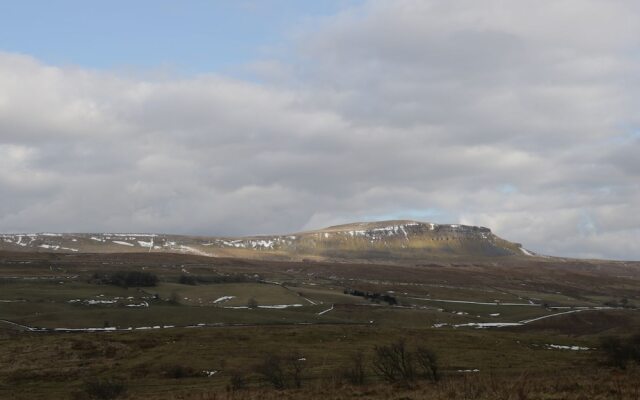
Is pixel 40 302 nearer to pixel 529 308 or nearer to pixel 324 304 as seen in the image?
pixel 324 304

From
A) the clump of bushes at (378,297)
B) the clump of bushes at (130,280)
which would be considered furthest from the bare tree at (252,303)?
the clump of bushes at (130,280)

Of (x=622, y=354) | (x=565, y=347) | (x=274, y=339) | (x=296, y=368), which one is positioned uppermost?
(x=622, y=354)

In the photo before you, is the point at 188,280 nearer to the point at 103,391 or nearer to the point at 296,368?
the point at 296,368

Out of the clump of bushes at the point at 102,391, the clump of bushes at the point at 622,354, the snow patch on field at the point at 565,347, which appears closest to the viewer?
the clump of bushes at the point at 102,391

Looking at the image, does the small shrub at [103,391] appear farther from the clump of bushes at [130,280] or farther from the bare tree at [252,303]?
the clump of bushes at [130,280]

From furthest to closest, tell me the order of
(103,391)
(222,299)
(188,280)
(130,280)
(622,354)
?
(188,280) < (130,280) < (222,299) < (622,354) < (103,391)

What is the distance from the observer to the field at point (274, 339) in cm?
4038

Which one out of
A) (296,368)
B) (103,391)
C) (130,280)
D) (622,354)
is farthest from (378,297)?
(103,391)

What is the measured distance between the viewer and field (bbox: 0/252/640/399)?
40.4 meters

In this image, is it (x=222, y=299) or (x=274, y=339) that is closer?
(x=274, y=339)

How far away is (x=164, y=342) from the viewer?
262 feet

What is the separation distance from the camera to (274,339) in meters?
83.3

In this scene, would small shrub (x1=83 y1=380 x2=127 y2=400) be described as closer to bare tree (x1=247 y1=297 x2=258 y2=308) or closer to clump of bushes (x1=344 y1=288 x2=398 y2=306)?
bare tree (x1=247 y1=297 x2=258 y2=308)

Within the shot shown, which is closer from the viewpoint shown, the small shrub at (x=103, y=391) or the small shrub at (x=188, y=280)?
the small shrub at (x=103, y=391)
